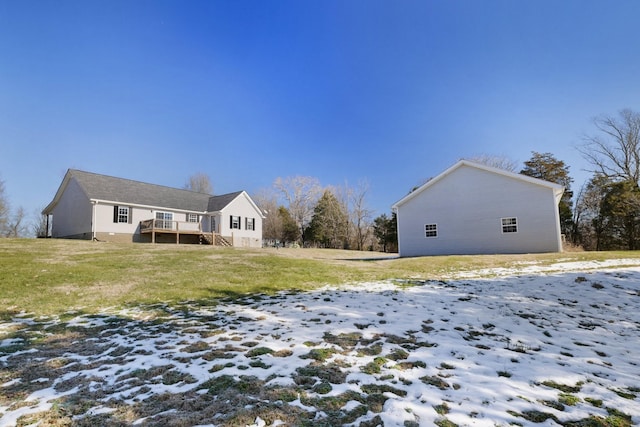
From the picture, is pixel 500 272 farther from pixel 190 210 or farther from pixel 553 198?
pixel 190 210

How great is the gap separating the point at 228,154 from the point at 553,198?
105 ft

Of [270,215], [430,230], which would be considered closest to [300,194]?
[270,215]

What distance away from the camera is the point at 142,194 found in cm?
2497

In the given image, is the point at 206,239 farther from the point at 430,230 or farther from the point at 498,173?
the point at 498,173

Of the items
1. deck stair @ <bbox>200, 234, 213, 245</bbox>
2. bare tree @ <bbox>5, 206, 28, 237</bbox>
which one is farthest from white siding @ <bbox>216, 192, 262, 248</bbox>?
bare tree @ <bbox>5, 206, 28, 237</bbox>

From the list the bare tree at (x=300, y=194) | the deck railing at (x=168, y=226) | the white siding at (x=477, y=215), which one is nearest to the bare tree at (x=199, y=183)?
the bare tree at (x=300, y=194)

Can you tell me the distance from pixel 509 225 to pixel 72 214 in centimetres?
3110

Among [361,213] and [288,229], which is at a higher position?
[361,213]

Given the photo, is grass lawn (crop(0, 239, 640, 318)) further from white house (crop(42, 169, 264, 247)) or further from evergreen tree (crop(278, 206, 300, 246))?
evergreen tree (crop(278, 206, 300, 246))

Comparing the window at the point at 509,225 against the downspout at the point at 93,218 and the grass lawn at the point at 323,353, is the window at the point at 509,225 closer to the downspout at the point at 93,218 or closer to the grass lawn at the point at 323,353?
the grass lawn at the point at 323,353

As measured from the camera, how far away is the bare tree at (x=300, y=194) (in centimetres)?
4344

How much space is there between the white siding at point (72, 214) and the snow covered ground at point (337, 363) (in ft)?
64.4

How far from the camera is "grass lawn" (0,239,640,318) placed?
A: 23.9 feet

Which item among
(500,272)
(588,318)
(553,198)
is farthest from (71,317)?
(553,198)
